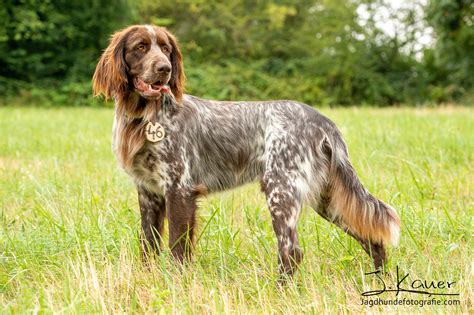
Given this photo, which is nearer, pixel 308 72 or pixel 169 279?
pixel 169 279

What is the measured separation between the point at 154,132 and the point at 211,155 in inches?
18.4

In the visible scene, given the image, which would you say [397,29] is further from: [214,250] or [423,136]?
[214,250]

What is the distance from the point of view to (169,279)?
3.47 m

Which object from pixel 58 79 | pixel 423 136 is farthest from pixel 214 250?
pixel 58 79

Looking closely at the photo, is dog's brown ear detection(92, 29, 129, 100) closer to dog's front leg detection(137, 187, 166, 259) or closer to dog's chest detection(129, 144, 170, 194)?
dog's chest detection(129, 144, 170, 194)

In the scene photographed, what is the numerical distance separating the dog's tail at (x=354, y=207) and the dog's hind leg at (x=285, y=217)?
29 centimetres

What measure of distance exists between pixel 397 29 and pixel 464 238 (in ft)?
86.1

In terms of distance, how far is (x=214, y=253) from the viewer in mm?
4023

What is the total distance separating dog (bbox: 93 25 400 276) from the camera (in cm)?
376

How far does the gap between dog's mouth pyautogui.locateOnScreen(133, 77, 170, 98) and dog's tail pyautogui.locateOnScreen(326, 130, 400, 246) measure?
1.13m

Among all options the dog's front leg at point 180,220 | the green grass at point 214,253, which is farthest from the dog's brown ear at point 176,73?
the green grass at point 214,253

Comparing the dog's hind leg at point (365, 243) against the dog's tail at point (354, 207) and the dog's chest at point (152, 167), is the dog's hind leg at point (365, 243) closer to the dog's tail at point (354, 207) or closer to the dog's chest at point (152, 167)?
the dog's tail at point (354, 207)

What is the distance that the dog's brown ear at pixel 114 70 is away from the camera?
12.8 ft

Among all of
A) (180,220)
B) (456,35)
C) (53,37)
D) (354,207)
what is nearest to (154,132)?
(180,220)
